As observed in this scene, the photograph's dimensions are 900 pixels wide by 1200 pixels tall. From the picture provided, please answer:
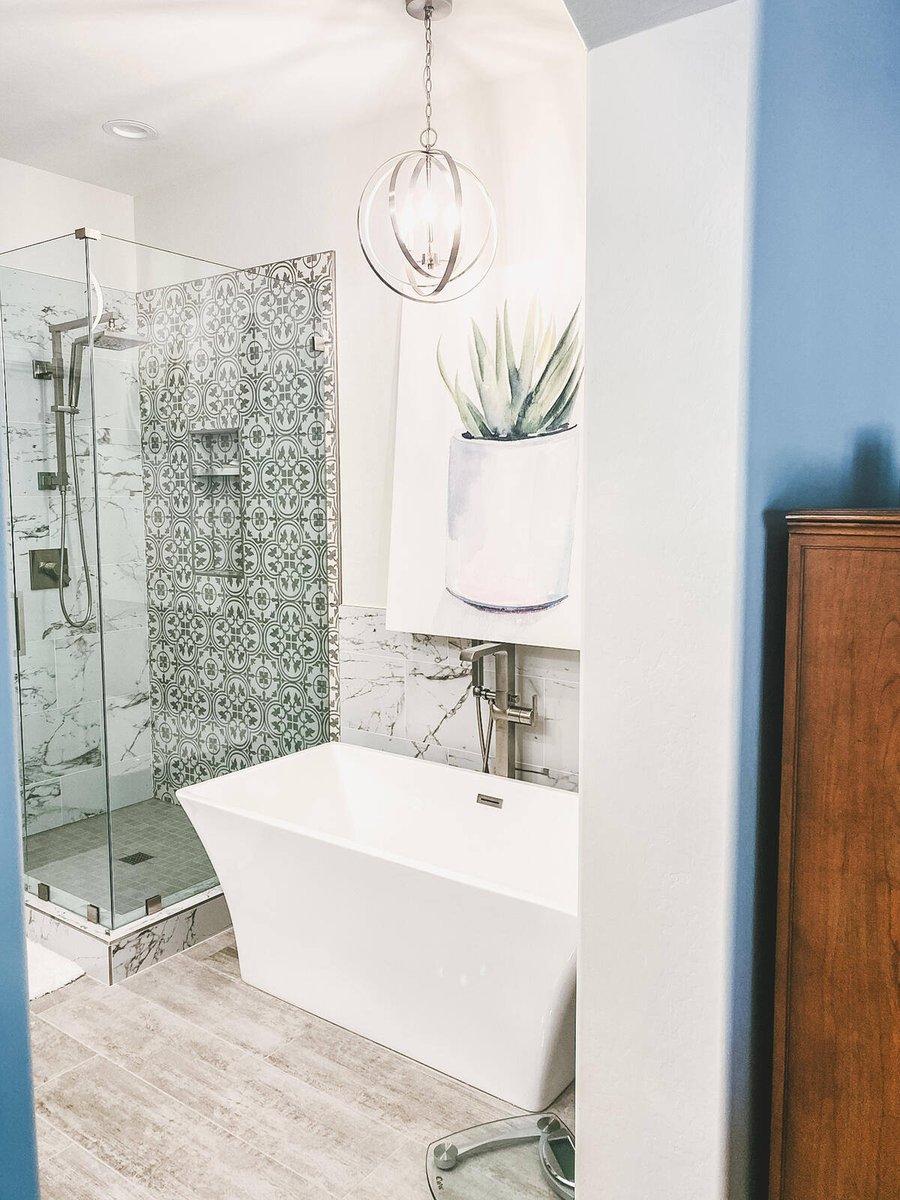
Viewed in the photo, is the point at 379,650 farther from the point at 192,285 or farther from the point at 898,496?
the point at 898,496

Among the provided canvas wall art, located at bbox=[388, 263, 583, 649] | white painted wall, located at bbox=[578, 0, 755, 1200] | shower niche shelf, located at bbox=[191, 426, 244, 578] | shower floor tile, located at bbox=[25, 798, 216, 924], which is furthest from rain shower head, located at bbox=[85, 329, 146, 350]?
white painted wall, located at bbox=[578, 0, 755, 1200]

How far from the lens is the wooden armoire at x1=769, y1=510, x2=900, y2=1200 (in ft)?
3.98

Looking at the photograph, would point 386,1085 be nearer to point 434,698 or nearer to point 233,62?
point 434,698

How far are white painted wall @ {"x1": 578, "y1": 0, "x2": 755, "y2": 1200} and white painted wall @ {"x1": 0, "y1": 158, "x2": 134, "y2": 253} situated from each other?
3.09 meters

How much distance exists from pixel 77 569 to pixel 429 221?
154 cm

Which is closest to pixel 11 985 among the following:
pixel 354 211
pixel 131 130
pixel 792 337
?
pixel 792 337

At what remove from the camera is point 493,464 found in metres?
2.90

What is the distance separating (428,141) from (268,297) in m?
0.78

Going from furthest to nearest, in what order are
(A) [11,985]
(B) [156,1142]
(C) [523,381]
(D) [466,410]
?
(D) [466,410] < (C) [523,381] < (B) [156,1142] < (A) [11,985]

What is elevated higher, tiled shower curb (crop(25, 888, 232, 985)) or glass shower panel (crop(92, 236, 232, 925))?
glass shower panel (crop(92, 236, 232, 925))

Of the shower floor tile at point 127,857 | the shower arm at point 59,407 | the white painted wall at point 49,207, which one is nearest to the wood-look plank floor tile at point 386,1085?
the shower floor tile at point 127,857

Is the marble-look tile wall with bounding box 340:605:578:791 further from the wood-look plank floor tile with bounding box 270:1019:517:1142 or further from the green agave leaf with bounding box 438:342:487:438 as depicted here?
the wood-look plank floor tile with bounding box 270:1019:517:1142

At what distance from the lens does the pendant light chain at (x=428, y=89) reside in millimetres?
2497

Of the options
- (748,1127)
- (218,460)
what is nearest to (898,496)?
(748,1127)
